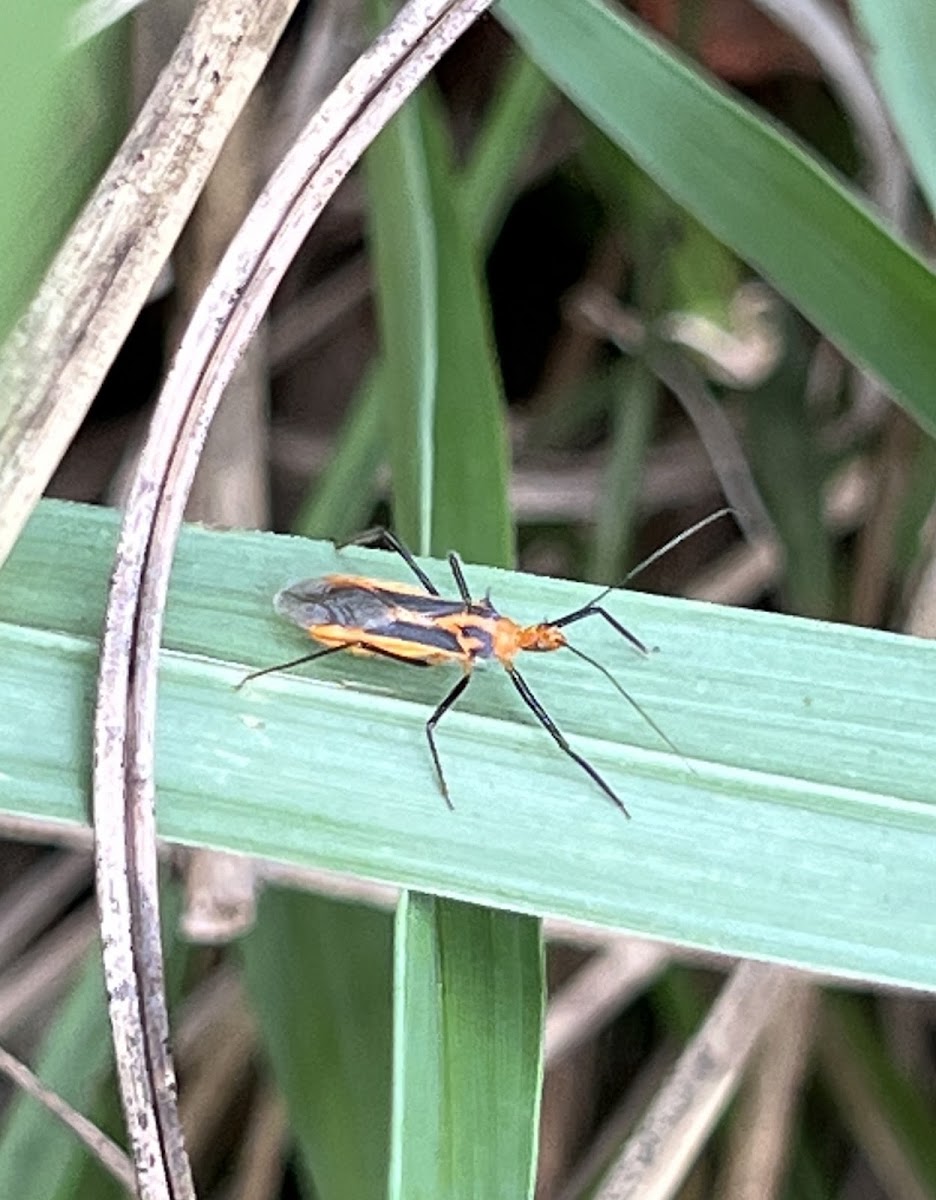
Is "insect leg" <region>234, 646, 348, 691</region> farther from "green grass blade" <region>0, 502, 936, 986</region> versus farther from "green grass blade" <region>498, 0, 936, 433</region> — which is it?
"green grass blade" <region>498, 0, 936, 433</region>

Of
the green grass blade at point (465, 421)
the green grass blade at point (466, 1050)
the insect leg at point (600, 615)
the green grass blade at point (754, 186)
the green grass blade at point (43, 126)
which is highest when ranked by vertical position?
the green grass blade at point (754, 186)

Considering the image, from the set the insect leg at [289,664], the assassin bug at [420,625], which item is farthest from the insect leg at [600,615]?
the insect leg at [289,664]

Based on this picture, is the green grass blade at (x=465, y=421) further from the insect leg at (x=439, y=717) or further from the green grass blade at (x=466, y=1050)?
the green grass blade at (x=466, y=1050)

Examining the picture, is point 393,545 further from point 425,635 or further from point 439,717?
point 439,717

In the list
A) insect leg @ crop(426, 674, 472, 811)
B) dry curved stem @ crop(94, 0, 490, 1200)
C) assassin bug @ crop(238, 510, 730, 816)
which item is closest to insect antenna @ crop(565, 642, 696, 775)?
assassin bug @ crop(238, 510, 730, 816)

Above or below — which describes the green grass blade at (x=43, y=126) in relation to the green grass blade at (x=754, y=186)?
below

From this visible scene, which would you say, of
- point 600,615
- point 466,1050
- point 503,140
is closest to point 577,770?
point 600,615
